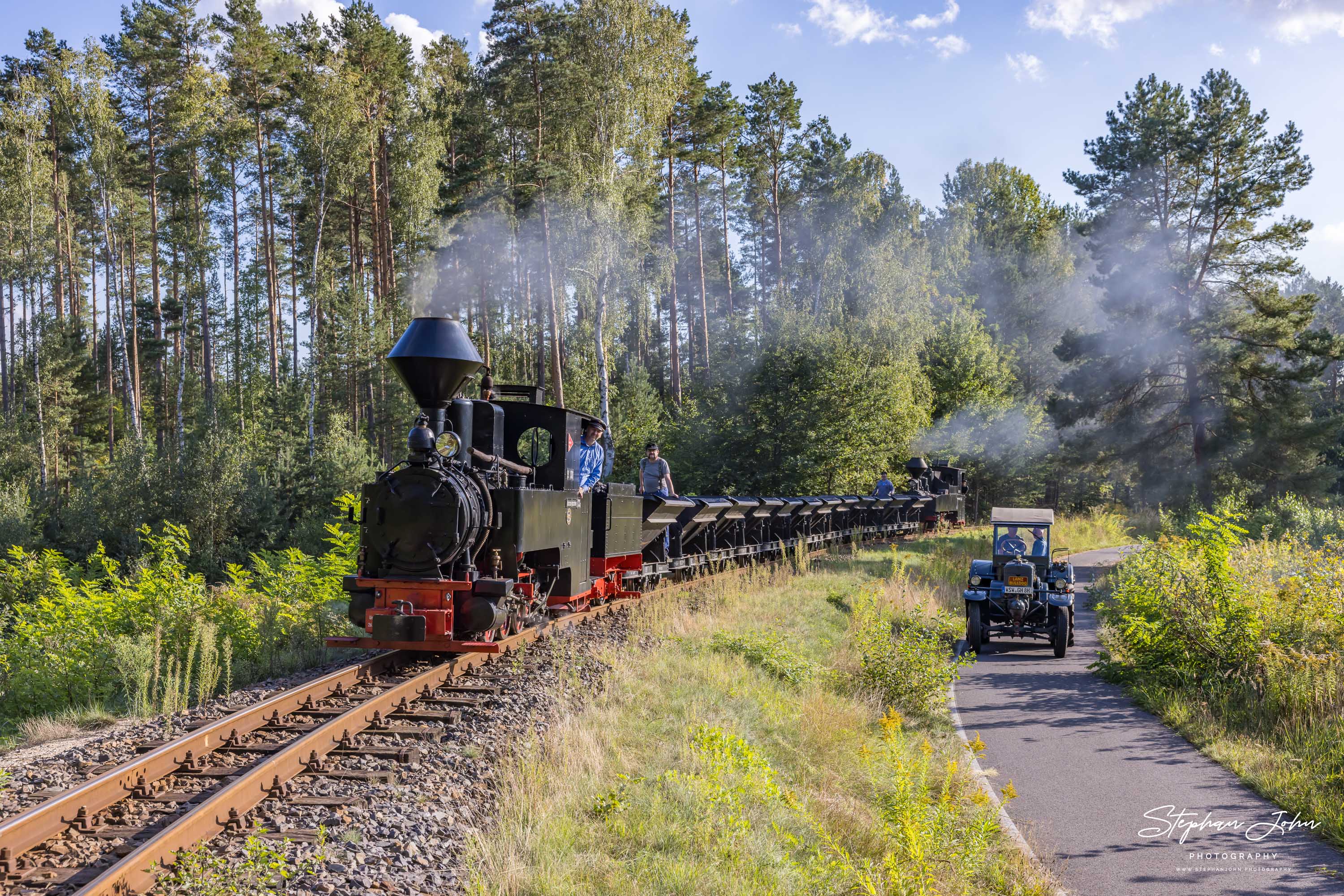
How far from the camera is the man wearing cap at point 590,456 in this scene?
413 inches

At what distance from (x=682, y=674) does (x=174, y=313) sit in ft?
107

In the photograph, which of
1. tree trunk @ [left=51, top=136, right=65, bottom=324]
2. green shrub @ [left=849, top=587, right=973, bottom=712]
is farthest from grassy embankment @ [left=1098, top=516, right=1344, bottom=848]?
tree trunk @ [left=51, top=136, right=65, bottom=324]

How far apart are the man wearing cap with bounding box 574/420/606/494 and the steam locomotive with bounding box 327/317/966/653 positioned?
12 centimetres

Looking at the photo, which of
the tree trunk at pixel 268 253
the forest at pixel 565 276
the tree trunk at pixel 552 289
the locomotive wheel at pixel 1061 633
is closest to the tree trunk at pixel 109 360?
the forest at pixel 565 276

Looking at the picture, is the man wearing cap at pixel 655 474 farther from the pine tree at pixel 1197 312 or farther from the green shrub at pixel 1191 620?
the pine tree at pixel 1197 312

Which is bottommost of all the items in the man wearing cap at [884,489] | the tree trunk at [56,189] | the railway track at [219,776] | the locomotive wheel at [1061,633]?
the locomotive wheel at [1061,633]

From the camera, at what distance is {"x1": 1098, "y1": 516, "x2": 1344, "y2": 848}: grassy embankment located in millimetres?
7070

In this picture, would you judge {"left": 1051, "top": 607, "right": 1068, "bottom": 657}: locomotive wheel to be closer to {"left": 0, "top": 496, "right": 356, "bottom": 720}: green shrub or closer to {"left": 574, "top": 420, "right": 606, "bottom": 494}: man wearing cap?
{"left": 574, "top": 420, "right": 606, "bottom": 494}: man wearing cap

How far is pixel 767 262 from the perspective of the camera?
46.3m

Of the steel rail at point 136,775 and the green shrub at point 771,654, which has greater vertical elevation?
the steel rail at point 136,775

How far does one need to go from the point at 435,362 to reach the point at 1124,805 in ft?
20.9

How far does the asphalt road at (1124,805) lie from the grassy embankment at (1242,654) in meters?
0.32

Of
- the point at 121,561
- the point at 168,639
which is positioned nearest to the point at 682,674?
the point at 168,639


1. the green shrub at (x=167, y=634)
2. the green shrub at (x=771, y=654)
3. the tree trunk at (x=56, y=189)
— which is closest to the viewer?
the green shrub at (x=167, y=634)
